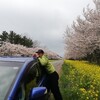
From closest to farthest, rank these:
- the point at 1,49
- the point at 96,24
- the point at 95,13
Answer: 1. the point at 96,24
2. the point at 95,13
3. the point at 1,49

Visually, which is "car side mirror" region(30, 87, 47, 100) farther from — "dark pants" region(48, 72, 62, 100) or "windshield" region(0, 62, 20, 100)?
"dark pants" region(48, 72, 62, 100)

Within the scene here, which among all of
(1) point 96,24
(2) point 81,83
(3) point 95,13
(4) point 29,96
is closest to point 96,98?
(2) point 81,83

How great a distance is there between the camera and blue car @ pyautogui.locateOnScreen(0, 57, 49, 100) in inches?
248

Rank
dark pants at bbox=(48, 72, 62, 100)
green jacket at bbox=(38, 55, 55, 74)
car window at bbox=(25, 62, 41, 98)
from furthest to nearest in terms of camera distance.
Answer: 1. dark pants at bbox=(48, 72, 62, 100)
2. green jacket at bbox=(38, 55, 55, 74)
3. car window at bbox=(25, 62, 41, 98)

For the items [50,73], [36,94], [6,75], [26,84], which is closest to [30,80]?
[26,84]

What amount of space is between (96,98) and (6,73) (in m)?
2.79

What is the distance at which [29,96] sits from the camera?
21.3ft

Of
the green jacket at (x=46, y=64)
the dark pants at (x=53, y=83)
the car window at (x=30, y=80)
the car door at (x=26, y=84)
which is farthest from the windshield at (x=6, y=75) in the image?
the dark pants at (x=53, y=83)

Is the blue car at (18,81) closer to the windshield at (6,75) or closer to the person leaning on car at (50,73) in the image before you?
the windshield at (6,75)

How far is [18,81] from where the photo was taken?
6520 millimetres

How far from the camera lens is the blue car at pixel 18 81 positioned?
20.7 feet

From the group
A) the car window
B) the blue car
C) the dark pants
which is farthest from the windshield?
the dark pants

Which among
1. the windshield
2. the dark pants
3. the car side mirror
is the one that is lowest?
the dark pants

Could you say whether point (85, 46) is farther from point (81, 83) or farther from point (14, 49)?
point (81, 83)
